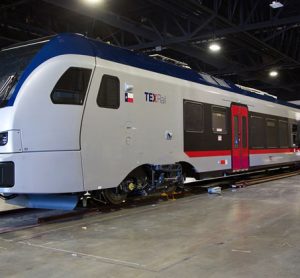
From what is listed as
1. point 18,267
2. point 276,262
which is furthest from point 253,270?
point 18,267

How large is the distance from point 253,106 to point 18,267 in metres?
11.1

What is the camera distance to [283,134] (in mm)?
17188

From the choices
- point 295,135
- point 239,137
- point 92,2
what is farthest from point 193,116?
point 295,135

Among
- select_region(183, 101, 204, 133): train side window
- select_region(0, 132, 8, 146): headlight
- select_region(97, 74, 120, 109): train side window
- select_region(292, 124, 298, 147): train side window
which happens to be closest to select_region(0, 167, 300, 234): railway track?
select_region(0, 132, 8, 146): headlight

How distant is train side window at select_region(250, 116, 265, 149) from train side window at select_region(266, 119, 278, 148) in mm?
549

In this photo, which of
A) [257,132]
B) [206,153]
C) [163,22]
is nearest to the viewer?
[206,153]

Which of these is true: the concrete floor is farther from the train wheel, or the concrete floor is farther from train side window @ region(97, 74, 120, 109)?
train side window @ region(97, 74, 120, 109)

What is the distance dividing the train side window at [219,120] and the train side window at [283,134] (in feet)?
17.4

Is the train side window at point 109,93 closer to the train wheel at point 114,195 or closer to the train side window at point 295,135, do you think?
the train wheel at point 114,195

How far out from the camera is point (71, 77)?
7.39 meters

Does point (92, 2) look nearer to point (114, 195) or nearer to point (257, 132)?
point (114, 195)

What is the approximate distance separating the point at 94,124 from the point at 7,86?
1559 mm

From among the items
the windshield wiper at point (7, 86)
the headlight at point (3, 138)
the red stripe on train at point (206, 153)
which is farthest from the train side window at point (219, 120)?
the headlight at point (3, 138)

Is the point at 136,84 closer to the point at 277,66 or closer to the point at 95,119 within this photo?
the point at 95,119
